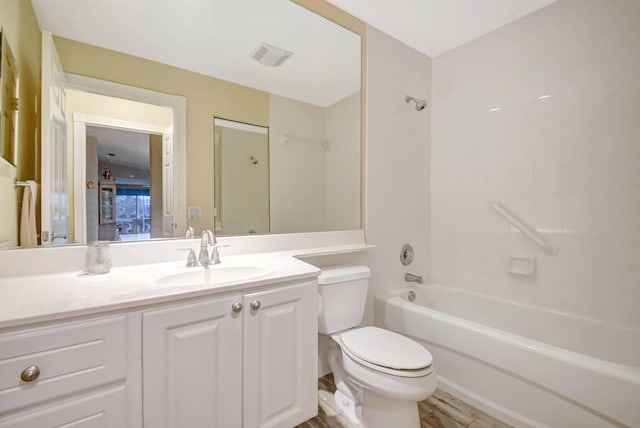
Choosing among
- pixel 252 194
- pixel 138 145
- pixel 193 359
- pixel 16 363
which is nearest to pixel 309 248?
pixel 252 194

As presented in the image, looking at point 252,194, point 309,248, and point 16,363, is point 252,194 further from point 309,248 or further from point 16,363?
point 16,363

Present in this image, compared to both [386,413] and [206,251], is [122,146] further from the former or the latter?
[386,413]

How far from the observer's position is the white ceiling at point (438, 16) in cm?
175

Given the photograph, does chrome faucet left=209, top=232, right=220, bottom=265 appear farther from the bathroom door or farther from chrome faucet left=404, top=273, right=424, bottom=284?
chrome faucet left=404, top=273, right=424, bottom=284

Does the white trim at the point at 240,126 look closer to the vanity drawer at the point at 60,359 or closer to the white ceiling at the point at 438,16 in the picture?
the white ceiling at the point at 438,16

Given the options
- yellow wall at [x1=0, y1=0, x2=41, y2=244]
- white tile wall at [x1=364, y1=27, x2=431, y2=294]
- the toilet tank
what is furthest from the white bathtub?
yellow wall at [x1=0, y1=0, x2=41, y2=244]

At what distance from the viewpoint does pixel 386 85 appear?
6.79 ft

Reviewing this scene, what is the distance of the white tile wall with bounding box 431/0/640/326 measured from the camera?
152 cm

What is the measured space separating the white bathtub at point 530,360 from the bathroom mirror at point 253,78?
82 centimetres

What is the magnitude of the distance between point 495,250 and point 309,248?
134cm

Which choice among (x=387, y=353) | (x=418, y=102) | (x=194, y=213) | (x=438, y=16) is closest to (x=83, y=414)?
(x=194, y=213)

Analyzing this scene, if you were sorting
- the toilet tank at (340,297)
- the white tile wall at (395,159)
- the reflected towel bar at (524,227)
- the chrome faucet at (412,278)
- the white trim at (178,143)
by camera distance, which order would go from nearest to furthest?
the white trim at (178,143)
the toilet tank at (340,297)
the reflected towel bar at (524,227)
the white tile wall at (395,159)
the chrome faucet at (412,278)

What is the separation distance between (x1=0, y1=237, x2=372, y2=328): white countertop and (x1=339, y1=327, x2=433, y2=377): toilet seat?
1.39 feet

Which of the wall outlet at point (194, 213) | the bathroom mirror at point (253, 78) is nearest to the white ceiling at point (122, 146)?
the bathroom mirror at point (253, 78)
